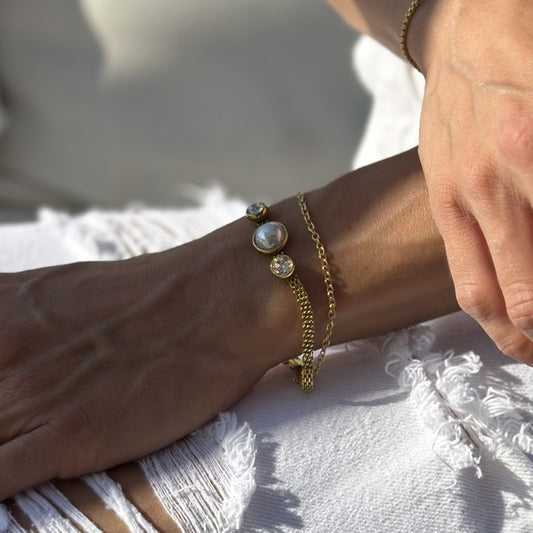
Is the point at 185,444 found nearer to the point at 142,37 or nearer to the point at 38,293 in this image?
the point at 38,293

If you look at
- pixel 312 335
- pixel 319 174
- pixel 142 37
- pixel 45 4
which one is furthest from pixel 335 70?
pixel 312 335

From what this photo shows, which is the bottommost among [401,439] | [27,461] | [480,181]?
[401,439]

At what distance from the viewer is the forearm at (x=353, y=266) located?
0.80 metres

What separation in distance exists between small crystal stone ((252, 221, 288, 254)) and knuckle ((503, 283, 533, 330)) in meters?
0.25

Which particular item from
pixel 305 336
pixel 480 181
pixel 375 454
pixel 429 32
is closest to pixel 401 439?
pixel 375 454

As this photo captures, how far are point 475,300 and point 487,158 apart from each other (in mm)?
117

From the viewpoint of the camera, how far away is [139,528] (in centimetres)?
68

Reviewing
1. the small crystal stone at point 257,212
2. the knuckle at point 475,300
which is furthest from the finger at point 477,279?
the small crystal stone at point 257,212

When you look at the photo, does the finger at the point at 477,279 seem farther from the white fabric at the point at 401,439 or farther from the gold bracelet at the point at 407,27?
the gold bracelet at the point at 407,27

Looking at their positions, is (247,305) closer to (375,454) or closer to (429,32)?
(375,454)

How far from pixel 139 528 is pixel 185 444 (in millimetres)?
98

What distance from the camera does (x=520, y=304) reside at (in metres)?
0.62

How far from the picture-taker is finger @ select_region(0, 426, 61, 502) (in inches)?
28.0

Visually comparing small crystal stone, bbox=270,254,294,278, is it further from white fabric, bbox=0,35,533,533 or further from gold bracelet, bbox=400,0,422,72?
gold bracelet, bbox=400,0,422,72
